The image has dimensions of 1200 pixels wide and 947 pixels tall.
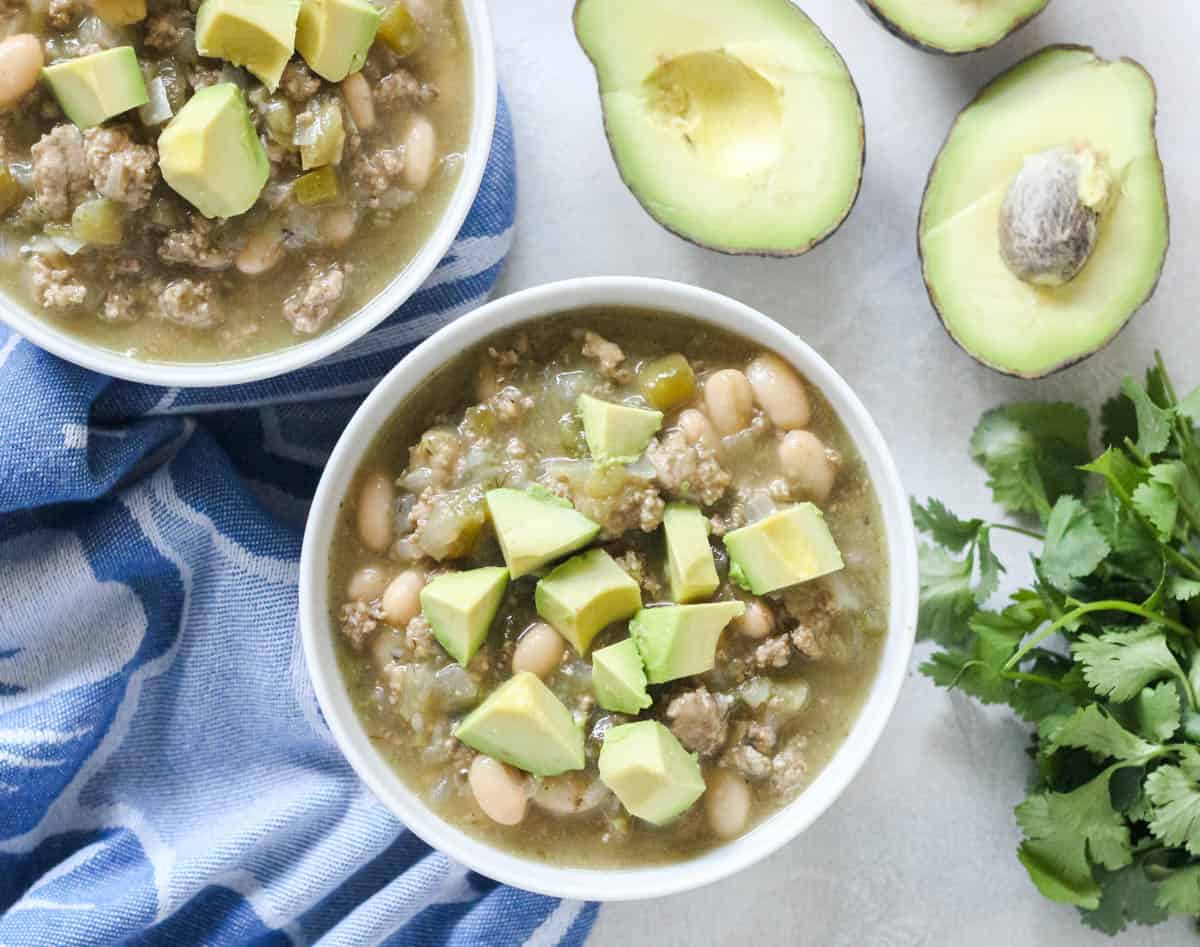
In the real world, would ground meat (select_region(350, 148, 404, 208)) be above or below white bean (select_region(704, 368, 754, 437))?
above

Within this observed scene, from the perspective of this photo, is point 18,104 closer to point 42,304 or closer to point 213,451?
point 42,304

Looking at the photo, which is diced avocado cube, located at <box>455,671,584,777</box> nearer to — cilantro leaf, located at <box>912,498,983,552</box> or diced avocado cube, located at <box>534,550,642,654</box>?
diced avocado cube, located at <box>534,550,642,654</box>

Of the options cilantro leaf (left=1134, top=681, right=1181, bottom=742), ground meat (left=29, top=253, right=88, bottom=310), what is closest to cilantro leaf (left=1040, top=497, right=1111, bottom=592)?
cilantro leaf (left=1134, top=681, right=1181, bottom=742)

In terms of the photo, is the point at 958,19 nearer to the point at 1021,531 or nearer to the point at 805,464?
the point at 805,464

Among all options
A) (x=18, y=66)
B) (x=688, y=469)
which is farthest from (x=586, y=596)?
(x=18, y=66)

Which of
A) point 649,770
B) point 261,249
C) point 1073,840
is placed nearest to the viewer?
point 649,770

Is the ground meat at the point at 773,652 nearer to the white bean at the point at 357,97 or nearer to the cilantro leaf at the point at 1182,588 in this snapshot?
the cilantro leaf at the point at 1182,588

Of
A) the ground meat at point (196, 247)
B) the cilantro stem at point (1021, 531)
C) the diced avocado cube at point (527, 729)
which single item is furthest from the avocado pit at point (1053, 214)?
the ground meat at point (196, 247)
